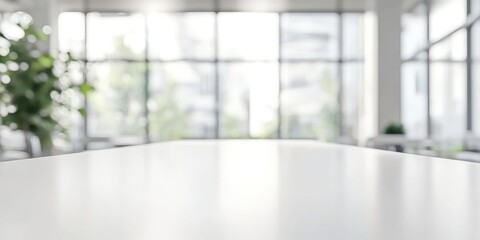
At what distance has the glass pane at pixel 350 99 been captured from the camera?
11.1 meters

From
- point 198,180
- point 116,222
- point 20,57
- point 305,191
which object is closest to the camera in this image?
point 116,222

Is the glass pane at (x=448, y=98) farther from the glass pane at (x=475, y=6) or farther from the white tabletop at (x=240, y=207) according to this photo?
the white tabletop at (x=240, y=207)

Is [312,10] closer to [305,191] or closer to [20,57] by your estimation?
[20,57]

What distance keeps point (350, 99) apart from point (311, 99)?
76 cm

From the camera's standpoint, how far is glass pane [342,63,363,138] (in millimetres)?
11109

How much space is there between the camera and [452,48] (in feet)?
29.6

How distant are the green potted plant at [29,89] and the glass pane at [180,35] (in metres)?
4.38

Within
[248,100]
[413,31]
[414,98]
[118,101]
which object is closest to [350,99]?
[414,98]

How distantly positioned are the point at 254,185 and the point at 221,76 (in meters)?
10.7

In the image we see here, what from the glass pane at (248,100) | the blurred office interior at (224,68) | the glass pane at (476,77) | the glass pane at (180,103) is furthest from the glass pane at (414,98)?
the glass pane at (180,103)

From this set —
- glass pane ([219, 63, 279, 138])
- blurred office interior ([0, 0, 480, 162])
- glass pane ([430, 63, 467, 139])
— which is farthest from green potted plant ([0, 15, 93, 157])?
glass pane ([430, 63, 467, 139])

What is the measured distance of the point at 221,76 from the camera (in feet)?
36.7

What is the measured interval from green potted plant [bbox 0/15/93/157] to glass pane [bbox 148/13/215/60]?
4.38 metres

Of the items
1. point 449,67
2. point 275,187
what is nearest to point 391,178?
point 275,187
